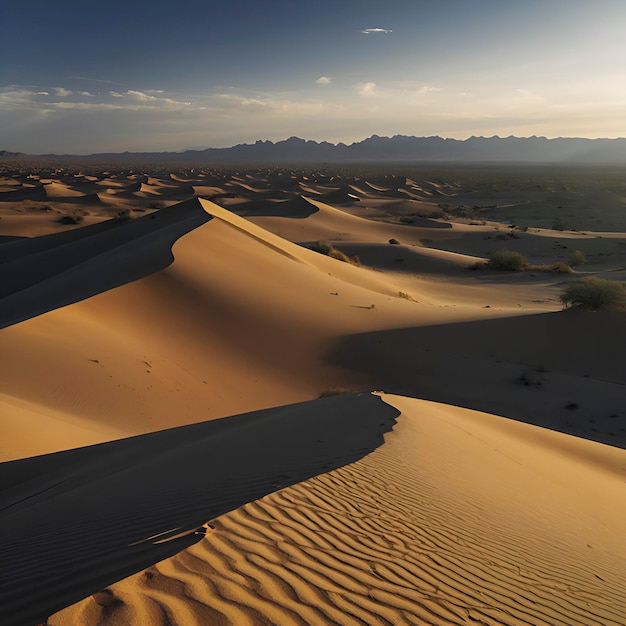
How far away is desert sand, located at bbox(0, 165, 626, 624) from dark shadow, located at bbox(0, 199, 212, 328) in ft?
0.78

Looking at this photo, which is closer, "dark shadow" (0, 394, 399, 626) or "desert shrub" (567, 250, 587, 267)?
"dark shadow" (0, 394, 399, 626)

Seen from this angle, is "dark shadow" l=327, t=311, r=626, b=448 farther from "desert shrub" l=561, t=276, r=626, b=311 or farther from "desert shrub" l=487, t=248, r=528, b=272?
"desert shrub" l=487, t=248, r=528, b=272

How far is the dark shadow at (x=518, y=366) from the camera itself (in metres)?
10.6

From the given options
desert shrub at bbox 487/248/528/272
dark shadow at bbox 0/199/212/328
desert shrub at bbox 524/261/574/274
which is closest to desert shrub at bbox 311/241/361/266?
dark shadow at bbox 0/199/212/328

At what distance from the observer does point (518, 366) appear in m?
12.9

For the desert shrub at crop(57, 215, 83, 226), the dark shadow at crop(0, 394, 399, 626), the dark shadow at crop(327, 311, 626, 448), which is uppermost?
the desert shrub at crop(57, 215, 83, 226)

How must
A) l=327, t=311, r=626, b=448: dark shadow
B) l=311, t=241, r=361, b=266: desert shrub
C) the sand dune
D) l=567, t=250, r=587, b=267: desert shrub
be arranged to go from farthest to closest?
1. l=567, t=250, r=587, b=267: desert shrub
2. l=311, t=241, r=361, b=266: desert shrub
3. l=327, t=311, r=626, b=448: dark shadow
4. the sand dune

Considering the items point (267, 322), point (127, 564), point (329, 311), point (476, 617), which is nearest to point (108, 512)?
point (127, 564)

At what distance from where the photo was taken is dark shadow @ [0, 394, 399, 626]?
9.50ft

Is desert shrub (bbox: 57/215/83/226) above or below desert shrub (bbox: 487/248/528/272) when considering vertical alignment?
above

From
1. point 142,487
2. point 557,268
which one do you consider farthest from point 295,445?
point 557,268

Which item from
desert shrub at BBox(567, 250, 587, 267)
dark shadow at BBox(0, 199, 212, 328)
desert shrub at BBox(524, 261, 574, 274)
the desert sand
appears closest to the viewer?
the desert sand

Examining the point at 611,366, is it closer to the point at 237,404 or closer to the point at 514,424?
the point at 514,424

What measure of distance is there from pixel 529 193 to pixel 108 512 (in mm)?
75771
